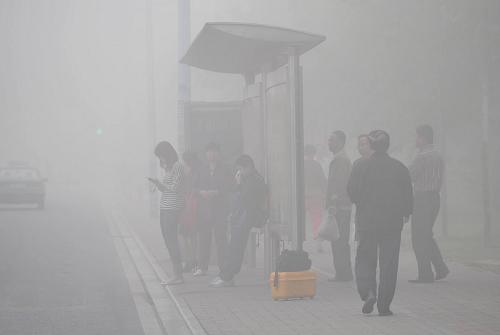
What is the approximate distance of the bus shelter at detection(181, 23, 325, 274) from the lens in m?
10.7

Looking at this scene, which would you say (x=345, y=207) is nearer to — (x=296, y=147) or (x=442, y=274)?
(x=442, y=274)

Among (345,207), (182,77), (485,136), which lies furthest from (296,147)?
(182,77)

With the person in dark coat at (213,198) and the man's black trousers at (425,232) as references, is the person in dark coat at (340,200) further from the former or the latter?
the person in dark coat at (213,198)

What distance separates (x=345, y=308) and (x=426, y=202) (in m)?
2.30

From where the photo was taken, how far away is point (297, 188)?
10.8 meters

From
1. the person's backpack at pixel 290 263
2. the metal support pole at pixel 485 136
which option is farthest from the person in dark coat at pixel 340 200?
the metal support pole at pixel 485 136

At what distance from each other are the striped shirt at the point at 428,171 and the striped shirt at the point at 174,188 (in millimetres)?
2621

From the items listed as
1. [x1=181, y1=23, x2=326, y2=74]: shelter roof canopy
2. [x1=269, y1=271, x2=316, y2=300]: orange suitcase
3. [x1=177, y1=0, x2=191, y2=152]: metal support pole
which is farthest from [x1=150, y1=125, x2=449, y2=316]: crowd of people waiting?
[x1=177, y1=0, x2=191, y2=152]: metal support pole

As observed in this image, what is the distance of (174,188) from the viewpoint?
12219 millimetres

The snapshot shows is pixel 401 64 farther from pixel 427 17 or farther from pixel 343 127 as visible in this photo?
pixel 343 127

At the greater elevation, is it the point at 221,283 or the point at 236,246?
the point at 236,246

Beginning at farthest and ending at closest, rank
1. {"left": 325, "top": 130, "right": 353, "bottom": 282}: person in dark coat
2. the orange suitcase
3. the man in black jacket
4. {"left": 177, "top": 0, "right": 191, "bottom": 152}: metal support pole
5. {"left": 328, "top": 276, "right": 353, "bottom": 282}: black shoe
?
{"left": 177, "top": 0, "right": 191, "bottom": 152}: metal support pole → {"left": 328, "top": 276, "right": 353, "bottom": 282}: black shoe → {"left": 325, "top": 130, "right": 353, "bottom": 282}: person in dark coat → the man in black jacket → the orange suitcase

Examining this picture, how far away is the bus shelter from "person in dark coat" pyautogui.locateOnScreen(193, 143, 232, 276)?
479 mm

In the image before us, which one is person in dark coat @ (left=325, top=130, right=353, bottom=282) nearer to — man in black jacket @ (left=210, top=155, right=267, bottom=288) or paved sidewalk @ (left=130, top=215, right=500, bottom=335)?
paved sidewalk @ (left=130, top=215, right=500, bottom=335)
